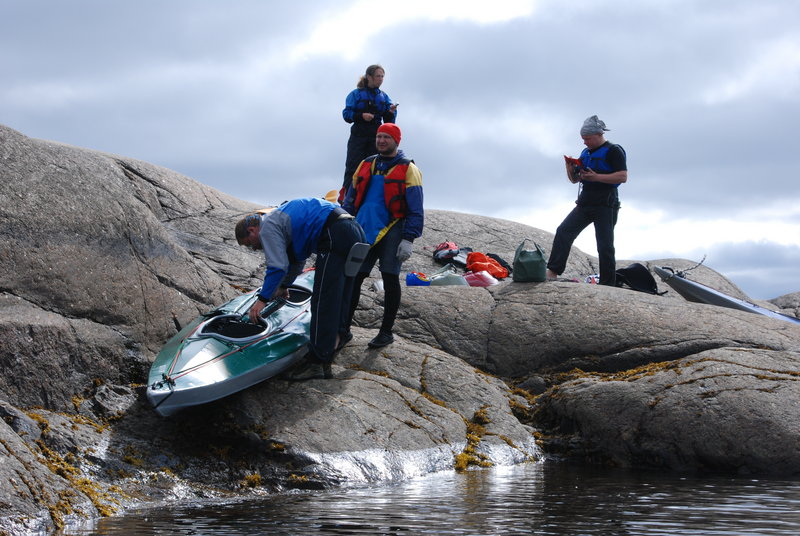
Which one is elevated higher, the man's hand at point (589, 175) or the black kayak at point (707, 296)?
the man's hand at point (589, 175)

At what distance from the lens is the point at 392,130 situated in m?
8.30

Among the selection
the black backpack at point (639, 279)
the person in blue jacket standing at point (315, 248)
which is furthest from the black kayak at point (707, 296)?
the person in blue jacket standing at point (315, 248)

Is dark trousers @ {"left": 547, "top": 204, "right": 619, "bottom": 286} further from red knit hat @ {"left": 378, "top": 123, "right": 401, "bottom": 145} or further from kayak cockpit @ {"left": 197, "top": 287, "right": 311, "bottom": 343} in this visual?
kayak cockpit @ {"left": 197, "top": 287, "right": 311, "bottom": 343}

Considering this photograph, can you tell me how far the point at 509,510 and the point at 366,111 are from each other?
6.83 metres

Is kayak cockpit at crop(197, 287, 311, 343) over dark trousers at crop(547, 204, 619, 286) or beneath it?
beneath

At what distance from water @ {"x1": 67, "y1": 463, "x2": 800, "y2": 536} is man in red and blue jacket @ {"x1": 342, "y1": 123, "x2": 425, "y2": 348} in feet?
6.99

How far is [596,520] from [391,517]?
1.20 metres

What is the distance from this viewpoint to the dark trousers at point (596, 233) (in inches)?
407

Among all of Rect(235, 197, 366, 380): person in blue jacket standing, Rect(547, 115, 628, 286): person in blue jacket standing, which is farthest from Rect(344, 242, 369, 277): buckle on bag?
Rect(547, 115, 628, 286): person in blue jacket standing

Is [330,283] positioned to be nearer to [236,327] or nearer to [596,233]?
[236,327]

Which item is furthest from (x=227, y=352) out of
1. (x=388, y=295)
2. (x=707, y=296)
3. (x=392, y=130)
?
(x=707, y=296)

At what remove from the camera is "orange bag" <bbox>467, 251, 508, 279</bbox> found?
12594mm

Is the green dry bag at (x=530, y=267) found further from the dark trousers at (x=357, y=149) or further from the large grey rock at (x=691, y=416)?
the dark trousers at (x=357, y=149)

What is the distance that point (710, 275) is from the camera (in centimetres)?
1667
